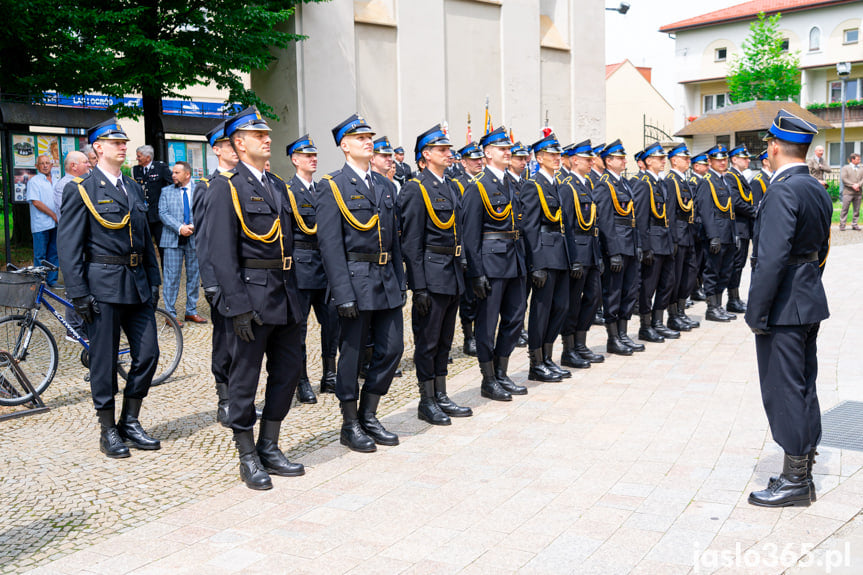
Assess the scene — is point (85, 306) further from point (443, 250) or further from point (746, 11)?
point (746, 11)

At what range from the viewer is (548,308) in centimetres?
809

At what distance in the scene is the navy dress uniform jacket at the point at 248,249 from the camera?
5.21m

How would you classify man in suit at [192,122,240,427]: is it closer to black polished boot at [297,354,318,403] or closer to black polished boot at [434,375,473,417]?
black polished boot at [297,354,318,403]

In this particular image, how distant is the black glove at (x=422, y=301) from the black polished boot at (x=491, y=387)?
112 cm

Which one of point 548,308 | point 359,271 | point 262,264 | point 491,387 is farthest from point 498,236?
point 262,264

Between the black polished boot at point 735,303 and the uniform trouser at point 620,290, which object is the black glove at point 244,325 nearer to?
the uniform trouser at point 620,290

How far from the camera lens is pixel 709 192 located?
37.1 feet

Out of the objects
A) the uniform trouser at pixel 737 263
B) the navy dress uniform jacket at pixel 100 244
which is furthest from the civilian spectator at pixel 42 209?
the uniform trouser at pixel 737 263

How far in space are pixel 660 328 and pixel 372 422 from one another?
5142mm

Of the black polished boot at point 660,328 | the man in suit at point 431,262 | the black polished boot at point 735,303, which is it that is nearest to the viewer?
the man in suit at point 431,262

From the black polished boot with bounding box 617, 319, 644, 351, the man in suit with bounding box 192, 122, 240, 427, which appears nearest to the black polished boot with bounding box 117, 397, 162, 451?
the man in suit with bounding box 192, 122, 240, 427

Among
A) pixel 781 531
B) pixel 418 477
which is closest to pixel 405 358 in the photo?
pixel 418 477

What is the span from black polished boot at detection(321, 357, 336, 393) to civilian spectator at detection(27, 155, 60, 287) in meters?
7.17

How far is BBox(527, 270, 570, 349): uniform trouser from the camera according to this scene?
8.04 m
